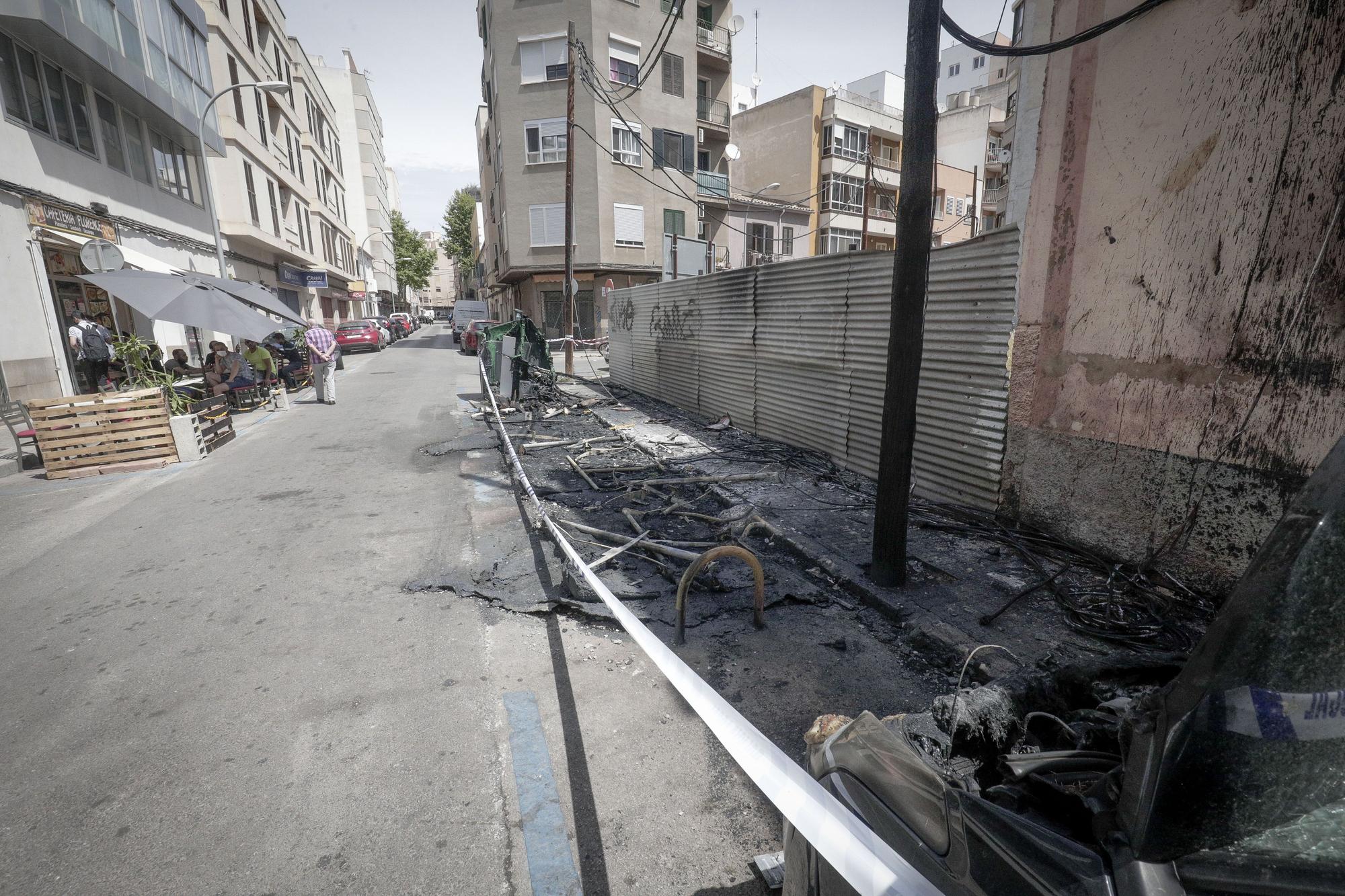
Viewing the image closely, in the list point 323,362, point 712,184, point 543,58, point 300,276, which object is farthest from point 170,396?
point 712,184

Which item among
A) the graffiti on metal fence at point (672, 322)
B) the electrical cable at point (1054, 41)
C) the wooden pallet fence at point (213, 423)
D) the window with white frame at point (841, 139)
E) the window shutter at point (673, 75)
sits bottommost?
the wooden pallet fence at point (213, 423)

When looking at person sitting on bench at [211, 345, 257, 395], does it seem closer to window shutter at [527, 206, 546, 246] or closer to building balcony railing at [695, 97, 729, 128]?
window shutter at [527, 206, 546, 246]

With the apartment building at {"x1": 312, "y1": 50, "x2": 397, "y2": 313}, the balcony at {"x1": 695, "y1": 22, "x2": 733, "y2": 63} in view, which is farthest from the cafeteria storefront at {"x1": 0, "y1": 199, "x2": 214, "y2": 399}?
the apartment building at {"x1": 312, "y1": 50, "x2": 397, "y2": 313}

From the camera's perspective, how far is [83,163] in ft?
44.0

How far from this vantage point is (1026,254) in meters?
5.11

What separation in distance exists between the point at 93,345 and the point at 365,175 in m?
60.1

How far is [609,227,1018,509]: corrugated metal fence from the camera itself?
18.0 feet

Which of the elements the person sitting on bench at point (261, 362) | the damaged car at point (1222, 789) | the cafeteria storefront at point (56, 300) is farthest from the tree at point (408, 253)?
Answer: the damaged car at point (1222, 789)

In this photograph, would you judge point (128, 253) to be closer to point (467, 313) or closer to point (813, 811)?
point (813, 811)

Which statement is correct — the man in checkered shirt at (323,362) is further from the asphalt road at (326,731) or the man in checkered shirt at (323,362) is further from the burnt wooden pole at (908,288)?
the burnt wooden pole at (908,288)

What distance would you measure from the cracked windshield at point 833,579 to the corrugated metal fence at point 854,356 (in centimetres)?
5

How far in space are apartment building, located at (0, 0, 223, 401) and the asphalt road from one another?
9534 millimetres

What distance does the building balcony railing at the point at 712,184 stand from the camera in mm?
32656

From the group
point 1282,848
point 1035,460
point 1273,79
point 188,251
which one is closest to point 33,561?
point 1282,848
